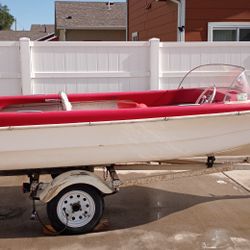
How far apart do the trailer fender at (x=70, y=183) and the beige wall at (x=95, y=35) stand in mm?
23436

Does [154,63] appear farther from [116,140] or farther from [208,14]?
[116,140]

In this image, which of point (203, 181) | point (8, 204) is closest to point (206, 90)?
point (203, 181)

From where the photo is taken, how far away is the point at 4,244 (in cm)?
433

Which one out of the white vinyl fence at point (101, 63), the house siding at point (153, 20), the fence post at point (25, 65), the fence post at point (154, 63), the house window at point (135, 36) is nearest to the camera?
the fence post at point (25, 65)

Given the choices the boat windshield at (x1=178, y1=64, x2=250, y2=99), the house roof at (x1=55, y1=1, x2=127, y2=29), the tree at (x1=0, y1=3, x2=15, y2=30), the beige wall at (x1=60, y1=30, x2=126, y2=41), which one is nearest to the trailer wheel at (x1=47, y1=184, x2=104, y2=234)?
the boat windshield at (x1=178, y1=64, x2=250, y2=99)

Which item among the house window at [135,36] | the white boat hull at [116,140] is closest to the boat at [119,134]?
the white boat hull at [116,140]

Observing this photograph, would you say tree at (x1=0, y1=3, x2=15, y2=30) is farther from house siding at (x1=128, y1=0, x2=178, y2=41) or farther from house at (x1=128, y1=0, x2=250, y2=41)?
house at (x1=128, y1=0, x2=250, y2=41)

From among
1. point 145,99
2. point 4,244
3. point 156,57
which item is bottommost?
point 4,244

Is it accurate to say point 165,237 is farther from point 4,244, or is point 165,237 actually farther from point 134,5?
point 134,5

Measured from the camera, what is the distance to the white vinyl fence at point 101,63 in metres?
7.95

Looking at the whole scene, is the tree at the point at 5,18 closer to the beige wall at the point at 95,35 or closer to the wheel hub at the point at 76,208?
the beige wall at the point at 95,35

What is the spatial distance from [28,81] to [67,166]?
12.4 ft

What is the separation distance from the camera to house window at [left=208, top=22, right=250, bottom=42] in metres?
10.3

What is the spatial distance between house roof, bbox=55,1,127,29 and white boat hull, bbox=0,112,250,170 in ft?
75.0
